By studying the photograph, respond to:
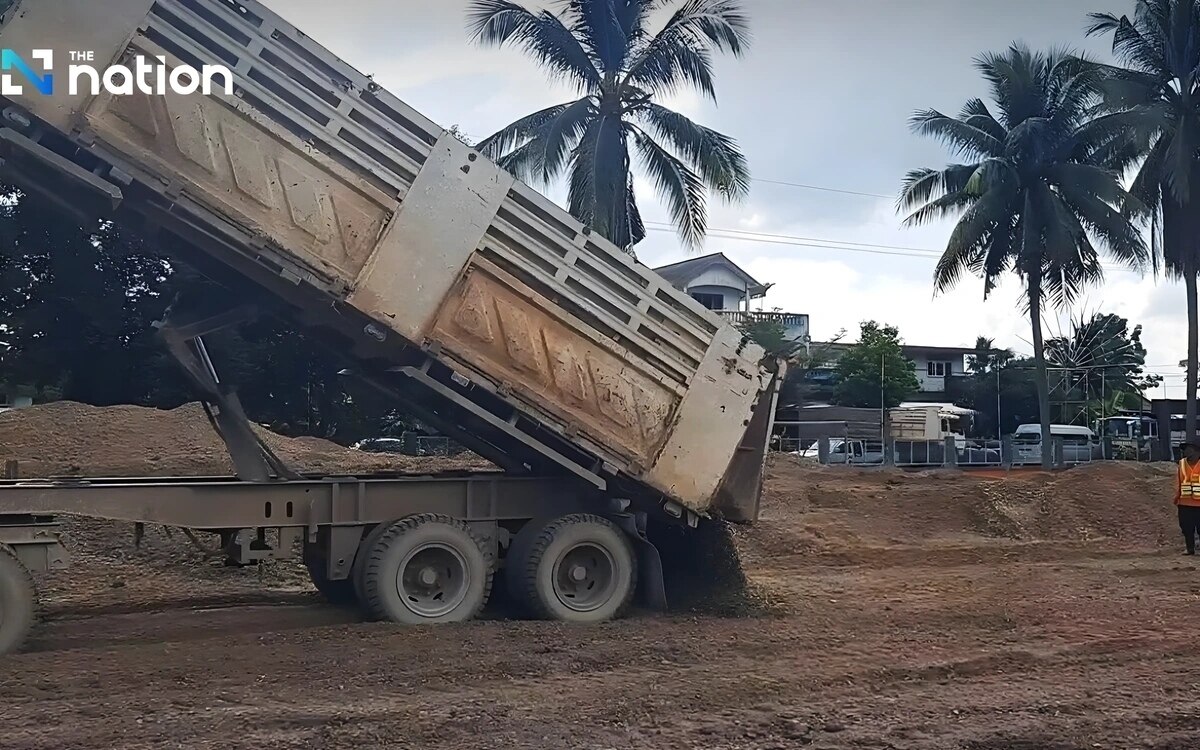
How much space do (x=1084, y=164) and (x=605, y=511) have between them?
22796 millimetres

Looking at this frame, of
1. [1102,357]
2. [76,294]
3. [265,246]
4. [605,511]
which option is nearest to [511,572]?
[605,511]

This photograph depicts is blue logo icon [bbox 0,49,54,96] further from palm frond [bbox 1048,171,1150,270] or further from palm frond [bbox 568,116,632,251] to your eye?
palm frond [bbox 1048,171,1150,270]

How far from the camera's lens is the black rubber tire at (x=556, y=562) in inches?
379

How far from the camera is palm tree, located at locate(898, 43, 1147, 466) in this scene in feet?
92.5

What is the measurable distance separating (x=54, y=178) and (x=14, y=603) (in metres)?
2.87

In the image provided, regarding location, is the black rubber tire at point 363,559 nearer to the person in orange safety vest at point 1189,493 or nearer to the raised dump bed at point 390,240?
the raised dump bed at point 390,240

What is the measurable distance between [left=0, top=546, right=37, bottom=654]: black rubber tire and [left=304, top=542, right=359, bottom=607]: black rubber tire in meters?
2.14

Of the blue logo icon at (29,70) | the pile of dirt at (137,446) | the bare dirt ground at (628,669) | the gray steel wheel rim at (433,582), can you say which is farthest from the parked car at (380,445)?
the blue logo icon at (29,70)

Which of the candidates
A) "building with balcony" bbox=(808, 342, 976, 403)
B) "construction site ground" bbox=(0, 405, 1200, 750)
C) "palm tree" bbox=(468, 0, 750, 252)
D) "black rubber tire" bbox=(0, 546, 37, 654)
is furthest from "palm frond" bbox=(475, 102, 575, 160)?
"building with balcony" bbox=(808, 342, 976, 403)

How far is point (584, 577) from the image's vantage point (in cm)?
991

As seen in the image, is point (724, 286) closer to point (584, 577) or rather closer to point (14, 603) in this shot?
point (584, 577)

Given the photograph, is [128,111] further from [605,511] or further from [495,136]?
[495,136]

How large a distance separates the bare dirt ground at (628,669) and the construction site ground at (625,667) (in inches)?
1.0

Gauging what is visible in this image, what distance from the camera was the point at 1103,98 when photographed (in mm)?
28188
